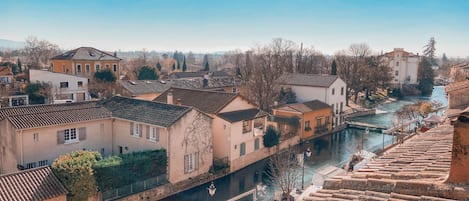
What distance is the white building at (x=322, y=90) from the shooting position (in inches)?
1668

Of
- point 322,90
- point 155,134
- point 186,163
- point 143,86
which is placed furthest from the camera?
point 143,86

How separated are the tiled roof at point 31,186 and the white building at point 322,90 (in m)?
31.5

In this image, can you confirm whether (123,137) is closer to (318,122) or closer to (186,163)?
(186,163)

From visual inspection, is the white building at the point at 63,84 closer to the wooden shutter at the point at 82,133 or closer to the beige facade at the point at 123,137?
the beige facade at the point at 123,137

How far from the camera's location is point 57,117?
2272 cm

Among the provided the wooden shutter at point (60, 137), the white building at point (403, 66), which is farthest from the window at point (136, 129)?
the white building at point (403, 66)

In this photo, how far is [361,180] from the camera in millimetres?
6363

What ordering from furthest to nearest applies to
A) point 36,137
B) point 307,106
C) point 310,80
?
point 310,80, point 307,106, point 36,137

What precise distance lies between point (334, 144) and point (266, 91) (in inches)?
422

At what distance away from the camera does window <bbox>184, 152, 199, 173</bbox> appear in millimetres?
A: 23861

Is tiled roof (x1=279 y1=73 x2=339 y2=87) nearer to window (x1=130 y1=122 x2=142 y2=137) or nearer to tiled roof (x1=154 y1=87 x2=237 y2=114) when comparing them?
tiled roof (x1=154 y1=87 x2=237 y2=114)

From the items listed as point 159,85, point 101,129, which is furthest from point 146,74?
point 101,129

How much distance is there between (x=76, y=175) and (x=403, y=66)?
75927 millimetres

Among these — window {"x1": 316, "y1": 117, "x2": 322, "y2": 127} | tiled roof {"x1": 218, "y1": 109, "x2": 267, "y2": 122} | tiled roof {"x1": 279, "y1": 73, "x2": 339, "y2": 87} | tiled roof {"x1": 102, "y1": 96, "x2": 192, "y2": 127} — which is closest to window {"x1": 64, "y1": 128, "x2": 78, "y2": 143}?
tiled roof {"x1": 102, "y1": 96, "x2": 192, "y2": 127}
